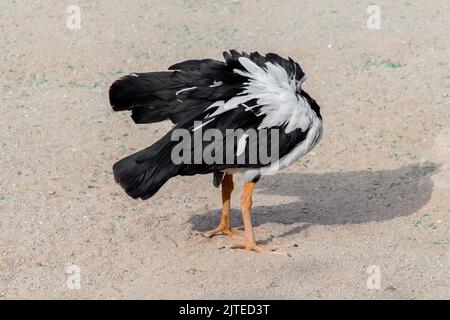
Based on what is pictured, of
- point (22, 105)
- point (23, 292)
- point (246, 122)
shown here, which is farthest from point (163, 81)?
point (22, 105)

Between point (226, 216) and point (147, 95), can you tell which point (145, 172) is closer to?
point (147, 95)

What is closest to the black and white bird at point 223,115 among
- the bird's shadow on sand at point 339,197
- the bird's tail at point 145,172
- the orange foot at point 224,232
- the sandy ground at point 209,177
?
the bird's tail at point 145,172

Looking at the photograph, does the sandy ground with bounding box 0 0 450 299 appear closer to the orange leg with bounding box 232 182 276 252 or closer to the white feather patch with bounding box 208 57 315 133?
the orange leg with bounding box 232 182 276 252

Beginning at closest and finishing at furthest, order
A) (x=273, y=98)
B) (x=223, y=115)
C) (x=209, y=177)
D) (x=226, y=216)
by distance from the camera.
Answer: (x=223, y=115) → (x=273, y=98) → (x=226, y=216) → (x=209, y=177)

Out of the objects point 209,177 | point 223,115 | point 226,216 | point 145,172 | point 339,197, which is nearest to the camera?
point 145,172

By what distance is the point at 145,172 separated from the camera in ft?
25.0

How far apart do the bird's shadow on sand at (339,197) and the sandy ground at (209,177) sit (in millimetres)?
24

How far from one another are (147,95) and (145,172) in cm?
89

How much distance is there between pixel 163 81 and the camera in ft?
26.9

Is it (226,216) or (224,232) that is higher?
(226,216)

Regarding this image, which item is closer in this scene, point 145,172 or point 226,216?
point 145,172

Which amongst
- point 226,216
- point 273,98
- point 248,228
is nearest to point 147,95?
point 273,98

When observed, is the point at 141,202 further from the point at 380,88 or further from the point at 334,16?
the point at 334,16

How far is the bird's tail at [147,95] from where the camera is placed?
8086mm
